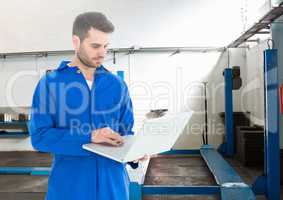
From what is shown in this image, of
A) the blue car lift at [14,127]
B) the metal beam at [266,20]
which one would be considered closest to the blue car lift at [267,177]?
the metal beam at [266,20]

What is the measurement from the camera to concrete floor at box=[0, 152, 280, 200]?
12.7ft

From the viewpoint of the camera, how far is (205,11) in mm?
6418

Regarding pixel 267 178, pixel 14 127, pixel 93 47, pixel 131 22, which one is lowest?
pixel 267 178

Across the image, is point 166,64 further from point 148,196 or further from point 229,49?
point 148,196

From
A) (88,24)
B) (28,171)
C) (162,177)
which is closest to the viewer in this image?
(88,24)

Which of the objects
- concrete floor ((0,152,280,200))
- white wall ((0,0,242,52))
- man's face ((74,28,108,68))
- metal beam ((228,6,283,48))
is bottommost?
concrete floor ((0,152,280,200))

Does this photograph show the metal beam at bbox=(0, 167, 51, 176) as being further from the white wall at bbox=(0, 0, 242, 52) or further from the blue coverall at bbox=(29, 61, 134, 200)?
the blue coverall at bbox=(29, 61, 134, 200)

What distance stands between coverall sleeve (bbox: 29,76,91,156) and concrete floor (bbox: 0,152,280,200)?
8.35 ft

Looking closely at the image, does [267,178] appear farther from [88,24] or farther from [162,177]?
[88,24]

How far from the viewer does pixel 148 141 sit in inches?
47.4

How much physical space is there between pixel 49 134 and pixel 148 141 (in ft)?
1.24

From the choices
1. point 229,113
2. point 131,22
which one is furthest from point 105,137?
point 131,22

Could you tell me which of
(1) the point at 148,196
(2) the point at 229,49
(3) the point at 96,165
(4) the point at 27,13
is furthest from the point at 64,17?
(3) the point at 96,165

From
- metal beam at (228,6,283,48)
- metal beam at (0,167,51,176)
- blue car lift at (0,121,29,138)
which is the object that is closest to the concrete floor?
metal beam at (0,167,51,176)
